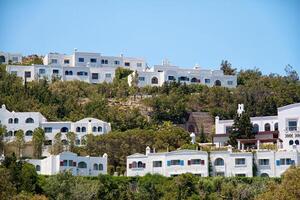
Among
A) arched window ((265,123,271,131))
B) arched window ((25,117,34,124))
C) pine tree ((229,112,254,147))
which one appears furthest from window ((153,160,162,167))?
arched window ((25,117,34,124))

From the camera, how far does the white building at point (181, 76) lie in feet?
294

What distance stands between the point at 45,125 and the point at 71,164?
32.0 ft

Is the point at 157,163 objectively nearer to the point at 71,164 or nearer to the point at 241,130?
the point at 71,164

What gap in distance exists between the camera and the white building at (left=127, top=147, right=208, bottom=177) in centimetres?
6562

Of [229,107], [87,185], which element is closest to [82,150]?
[87,185]

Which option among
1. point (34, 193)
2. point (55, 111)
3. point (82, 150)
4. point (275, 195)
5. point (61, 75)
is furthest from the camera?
point (61, 75)

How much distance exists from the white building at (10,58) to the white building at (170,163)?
32026 mm

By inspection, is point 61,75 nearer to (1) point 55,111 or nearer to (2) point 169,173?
(1) point 55,111

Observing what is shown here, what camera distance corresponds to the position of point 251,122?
74.5m

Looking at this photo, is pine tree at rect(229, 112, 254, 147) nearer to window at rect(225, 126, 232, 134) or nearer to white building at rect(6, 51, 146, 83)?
window at rect(225, 126, 232, 134)

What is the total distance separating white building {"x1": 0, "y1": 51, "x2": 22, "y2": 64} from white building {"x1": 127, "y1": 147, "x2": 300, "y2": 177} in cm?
3287

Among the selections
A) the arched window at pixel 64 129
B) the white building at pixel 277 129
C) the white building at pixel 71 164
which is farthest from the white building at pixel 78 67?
the white building at pixel 71 164

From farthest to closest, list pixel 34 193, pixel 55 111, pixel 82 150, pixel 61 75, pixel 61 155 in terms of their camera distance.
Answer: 1. pixel 61 75
2. pixel 55 111
3. pixel 82 150
4. pixel 61 155
5. pixel 34 193

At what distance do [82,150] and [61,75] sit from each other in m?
20.1
